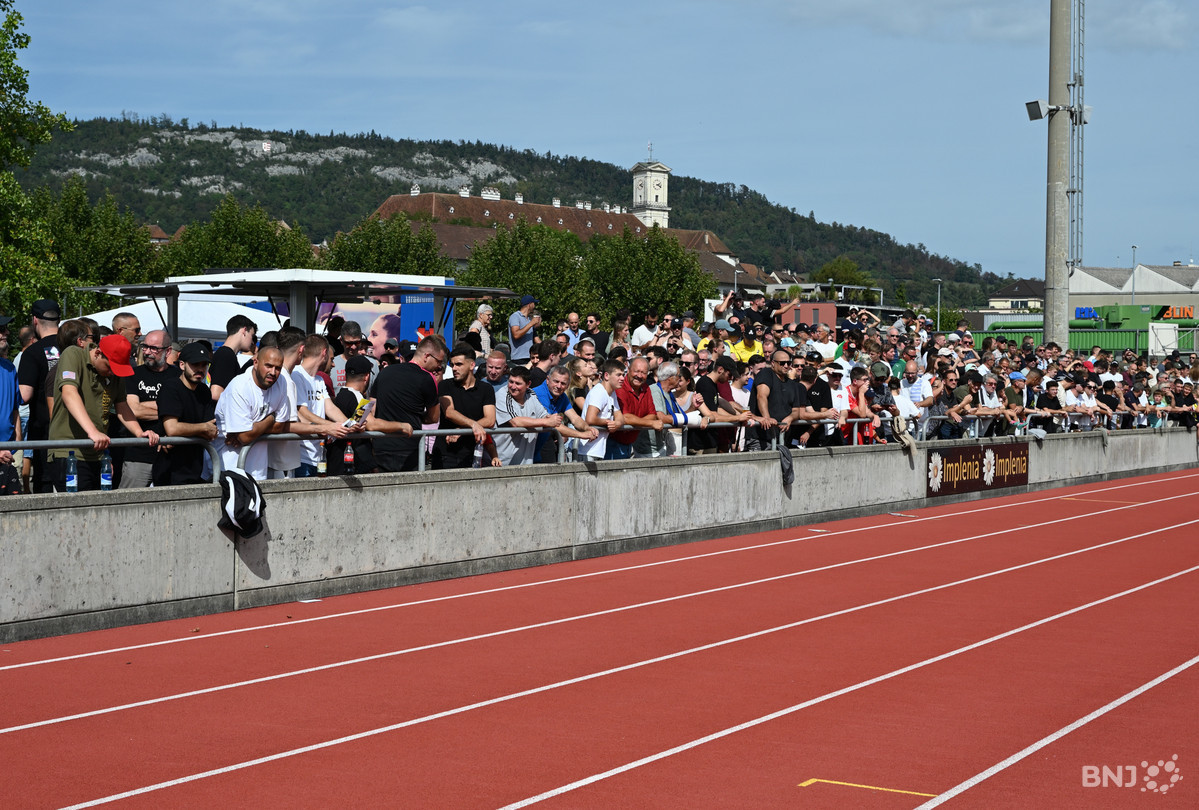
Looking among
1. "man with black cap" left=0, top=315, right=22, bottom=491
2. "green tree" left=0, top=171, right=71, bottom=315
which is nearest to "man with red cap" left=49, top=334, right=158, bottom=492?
"man with black cap" left=0, top=315, right=22, bottom=491

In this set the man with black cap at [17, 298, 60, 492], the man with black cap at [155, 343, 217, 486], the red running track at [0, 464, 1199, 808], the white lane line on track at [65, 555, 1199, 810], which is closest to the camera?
the white lane line on track at [65, 555, 1199, 810]

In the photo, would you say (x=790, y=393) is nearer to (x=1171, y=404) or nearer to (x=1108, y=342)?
(x=1171, y=404)

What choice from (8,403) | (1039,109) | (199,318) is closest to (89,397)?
(8,403)

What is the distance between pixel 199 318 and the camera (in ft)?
68.9

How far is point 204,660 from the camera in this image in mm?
8430

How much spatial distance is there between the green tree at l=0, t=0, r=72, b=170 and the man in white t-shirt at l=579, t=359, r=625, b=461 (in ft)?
99.8

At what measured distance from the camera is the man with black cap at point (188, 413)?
989 centimetres

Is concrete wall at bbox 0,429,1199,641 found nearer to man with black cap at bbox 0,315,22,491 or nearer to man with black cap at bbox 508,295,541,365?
man with black cap at bbox 0,315,22,491

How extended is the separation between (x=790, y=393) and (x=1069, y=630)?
23.4 feet

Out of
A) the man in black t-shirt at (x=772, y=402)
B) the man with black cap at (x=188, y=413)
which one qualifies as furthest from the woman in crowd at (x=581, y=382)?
the man with black cap at (x=188, y=413)

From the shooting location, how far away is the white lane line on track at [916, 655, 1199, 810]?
5809mm

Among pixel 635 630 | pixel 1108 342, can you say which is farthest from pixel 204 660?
pixel 1108 342

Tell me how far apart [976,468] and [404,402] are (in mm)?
13825

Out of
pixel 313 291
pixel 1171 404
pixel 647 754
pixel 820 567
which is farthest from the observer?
pixel 1171 404
